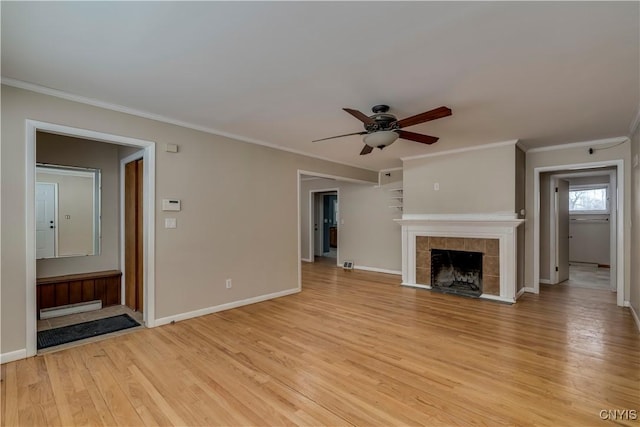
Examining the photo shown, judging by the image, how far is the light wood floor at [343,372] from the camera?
1.97m

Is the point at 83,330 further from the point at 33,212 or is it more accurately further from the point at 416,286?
the point at 416,286

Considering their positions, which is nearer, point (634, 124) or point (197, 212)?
point (634, 124)

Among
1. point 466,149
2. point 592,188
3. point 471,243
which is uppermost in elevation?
point 466,149

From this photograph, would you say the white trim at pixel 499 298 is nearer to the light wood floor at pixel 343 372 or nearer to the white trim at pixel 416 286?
the light wood floor at pixel 343 372

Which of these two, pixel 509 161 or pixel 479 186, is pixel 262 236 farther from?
pixel 509 161

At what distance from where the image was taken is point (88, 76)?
2562 millimetres

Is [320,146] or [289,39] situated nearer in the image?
[289,39]

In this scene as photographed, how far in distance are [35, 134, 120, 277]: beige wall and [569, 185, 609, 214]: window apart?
10.8 metres

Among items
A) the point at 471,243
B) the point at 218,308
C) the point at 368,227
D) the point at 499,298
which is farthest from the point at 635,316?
the point at 218,308

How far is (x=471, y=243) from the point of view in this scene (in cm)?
498

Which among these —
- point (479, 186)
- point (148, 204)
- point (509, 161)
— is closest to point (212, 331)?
point (148, 204)

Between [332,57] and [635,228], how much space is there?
443cm

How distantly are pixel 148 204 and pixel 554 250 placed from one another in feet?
22.9

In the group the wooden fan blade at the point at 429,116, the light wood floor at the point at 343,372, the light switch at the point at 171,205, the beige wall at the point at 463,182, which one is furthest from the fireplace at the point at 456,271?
the light switch at the point at 171,205
